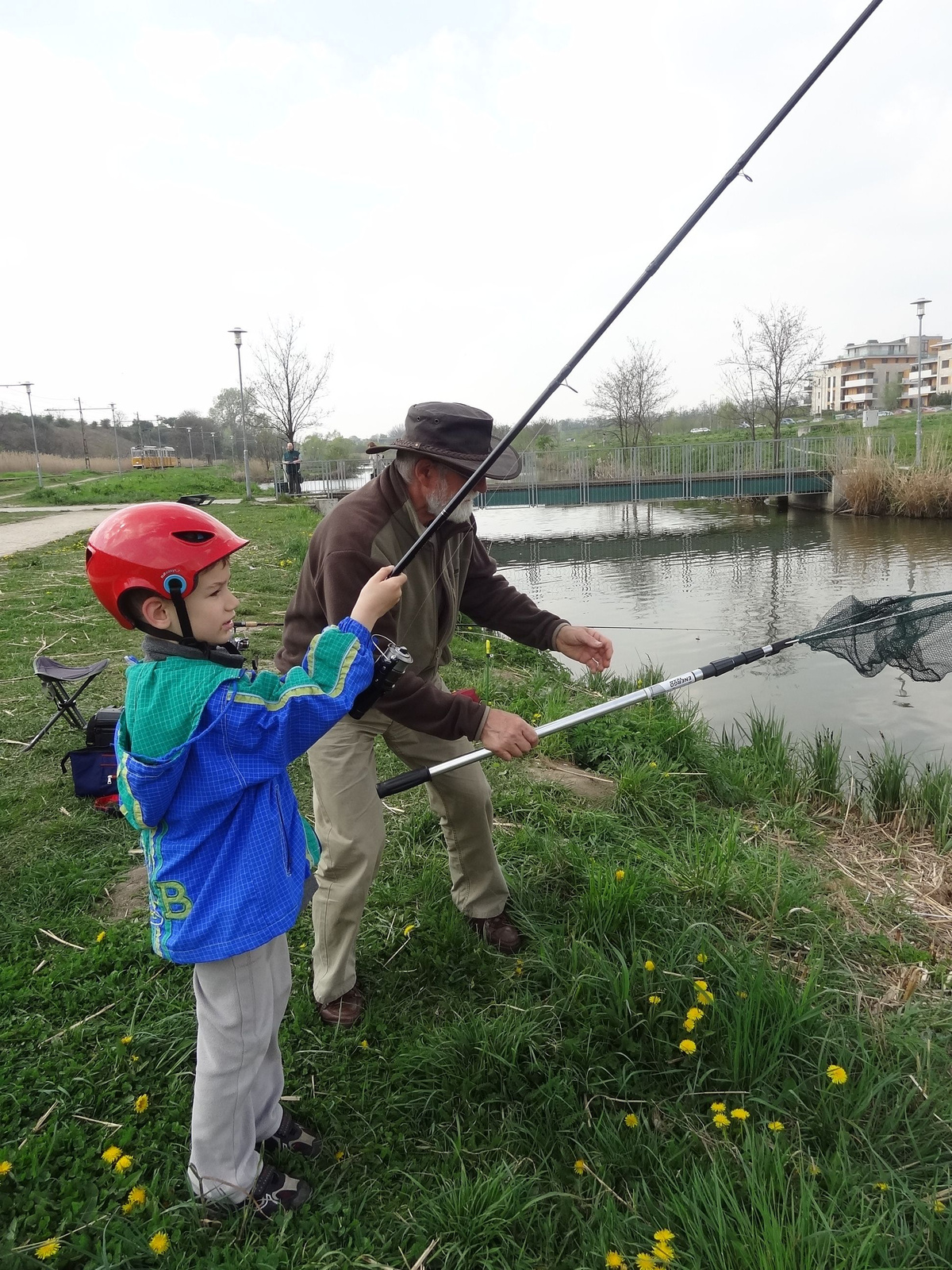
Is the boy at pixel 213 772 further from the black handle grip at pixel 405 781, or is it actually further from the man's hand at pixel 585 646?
the man's hand at pixel 585 646

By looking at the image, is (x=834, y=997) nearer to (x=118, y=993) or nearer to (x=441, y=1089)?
(x=441, y=1089)

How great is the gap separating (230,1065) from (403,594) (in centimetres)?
157

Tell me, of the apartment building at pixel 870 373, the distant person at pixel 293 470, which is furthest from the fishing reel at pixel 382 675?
the apartment building at pixel 870 373

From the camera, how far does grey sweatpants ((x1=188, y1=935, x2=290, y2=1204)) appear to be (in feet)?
6.89

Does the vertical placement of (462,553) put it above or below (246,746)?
above

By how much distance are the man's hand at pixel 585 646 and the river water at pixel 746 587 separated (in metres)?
4.22

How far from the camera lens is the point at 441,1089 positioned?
102 inches

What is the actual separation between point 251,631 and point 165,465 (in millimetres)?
47392

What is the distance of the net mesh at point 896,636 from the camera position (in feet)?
12.7

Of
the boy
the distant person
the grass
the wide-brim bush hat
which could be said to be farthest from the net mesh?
the distant person

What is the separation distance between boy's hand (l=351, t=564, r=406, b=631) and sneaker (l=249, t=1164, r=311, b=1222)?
4.98 ft

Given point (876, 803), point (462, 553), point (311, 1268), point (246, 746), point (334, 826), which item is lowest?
point (876, 803)

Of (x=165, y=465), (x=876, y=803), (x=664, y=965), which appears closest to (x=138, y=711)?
(x=664, y=965)

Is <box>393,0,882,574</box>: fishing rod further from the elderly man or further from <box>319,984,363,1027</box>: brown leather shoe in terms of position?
<box>319,984,363,1027</box>: brown leather shoe
